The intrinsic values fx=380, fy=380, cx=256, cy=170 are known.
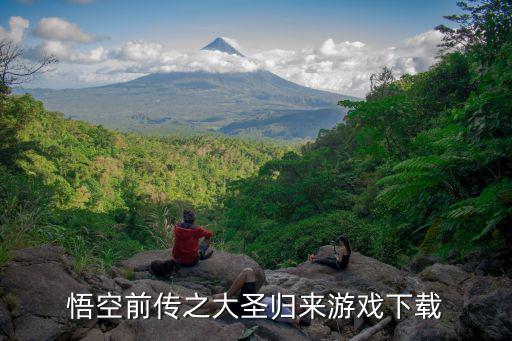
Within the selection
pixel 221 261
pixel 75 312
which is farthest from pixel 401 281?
pixel 75 312

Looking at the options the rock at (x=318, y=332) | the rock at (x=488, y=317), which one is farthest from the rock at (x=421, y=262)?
the rock at (x=488, y=317)

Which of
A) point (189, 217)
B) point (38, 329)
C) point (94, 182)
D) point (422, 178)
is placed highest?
point (422, 178)

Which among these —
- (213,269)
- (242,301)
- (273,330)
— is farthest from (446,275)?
(213,269)

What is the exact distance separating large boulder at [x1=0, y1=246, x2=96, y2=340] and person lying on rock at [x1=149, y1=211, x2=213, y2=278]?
5.58 feet

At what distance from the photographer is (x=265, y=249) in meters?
14.2

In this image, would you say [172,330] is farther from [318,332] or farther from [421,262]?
[421,262]

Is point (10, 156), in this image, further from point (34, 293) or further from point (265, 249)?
point (34, 293)

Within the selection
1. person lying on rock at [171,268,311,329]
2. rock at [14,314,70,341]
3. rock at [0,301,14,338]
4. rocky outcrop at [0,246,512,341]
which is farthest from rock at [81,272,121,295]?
rock at [0,301,14,338]

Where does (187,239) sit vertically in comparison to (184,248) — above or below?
above

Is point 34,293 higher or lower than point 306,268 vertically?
higher

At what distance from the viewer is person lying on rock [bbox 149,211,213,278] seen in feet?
19.5

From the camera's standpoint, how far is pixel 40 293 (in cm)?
388

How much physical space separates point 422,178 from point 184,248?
3.95 m

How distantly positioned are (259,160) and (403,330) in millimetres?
77906
